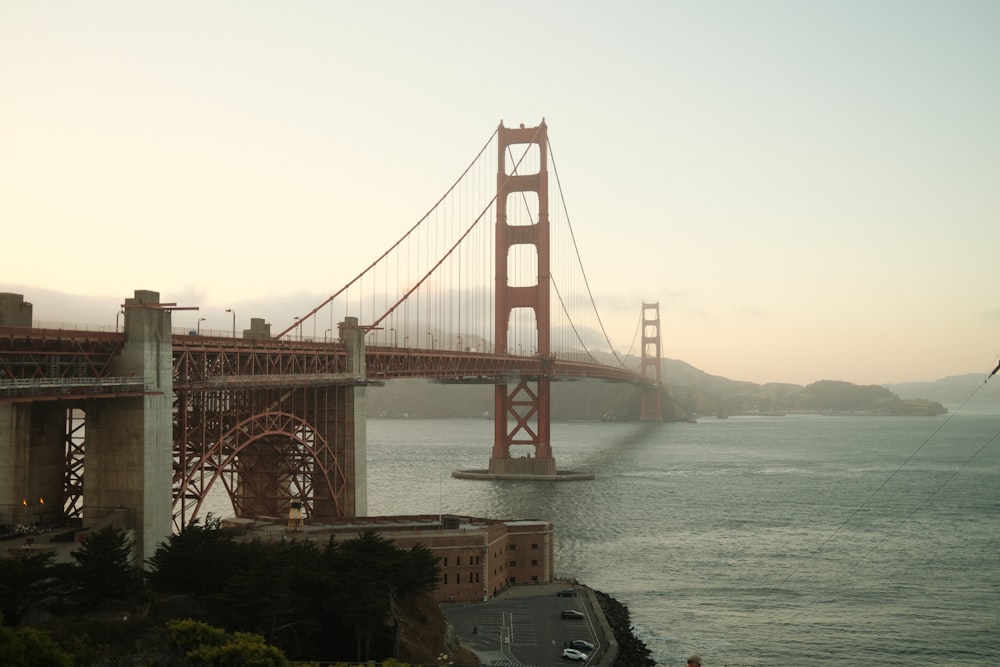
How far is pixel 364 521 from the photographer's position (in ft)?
116

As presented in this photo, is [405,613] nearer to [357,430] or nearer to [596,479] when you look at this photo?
[357,430]

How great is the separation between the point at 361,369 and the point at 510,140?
47.1 meters

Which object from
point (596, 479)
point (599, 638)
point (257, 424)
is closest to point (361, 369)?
point (257, 424)

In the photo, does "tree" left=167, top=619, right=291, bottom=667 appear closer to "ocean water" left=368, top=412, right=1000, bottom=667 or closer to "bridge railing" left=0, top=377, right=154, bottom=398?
"bridge railing" left=0, top=377, right=154, bottom=398

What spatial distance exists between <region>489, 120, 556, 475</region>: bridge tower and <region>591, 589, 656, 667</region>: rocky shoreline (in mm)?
40150

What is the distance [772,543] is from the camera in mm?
50250

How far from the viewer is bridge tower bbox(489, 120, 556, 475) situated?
77250mm

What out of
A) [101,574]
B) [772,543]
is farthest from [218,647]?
[772,543]

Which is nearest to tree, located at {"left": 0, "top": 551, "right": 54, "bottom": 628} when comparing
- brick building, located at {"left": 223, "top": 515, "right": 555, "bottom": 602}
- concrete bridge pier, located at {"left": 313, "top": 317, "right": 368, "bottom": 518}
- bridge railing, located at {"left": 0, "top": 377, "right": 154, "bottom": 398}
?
bridge railing, located at {"left": 0, "top": 377, "right": 154, "bottom": 398}

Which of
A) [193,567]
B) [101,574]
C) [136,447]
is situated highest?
[136,447]

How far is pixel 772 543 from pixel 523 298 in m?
35.6

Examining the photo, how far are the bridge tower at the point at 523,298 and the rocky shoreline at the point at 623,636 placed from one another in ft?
132

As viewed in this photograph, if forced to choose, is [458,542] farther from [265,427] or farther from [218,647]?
[218,647]

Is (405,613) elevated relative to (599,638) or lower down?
elevated
